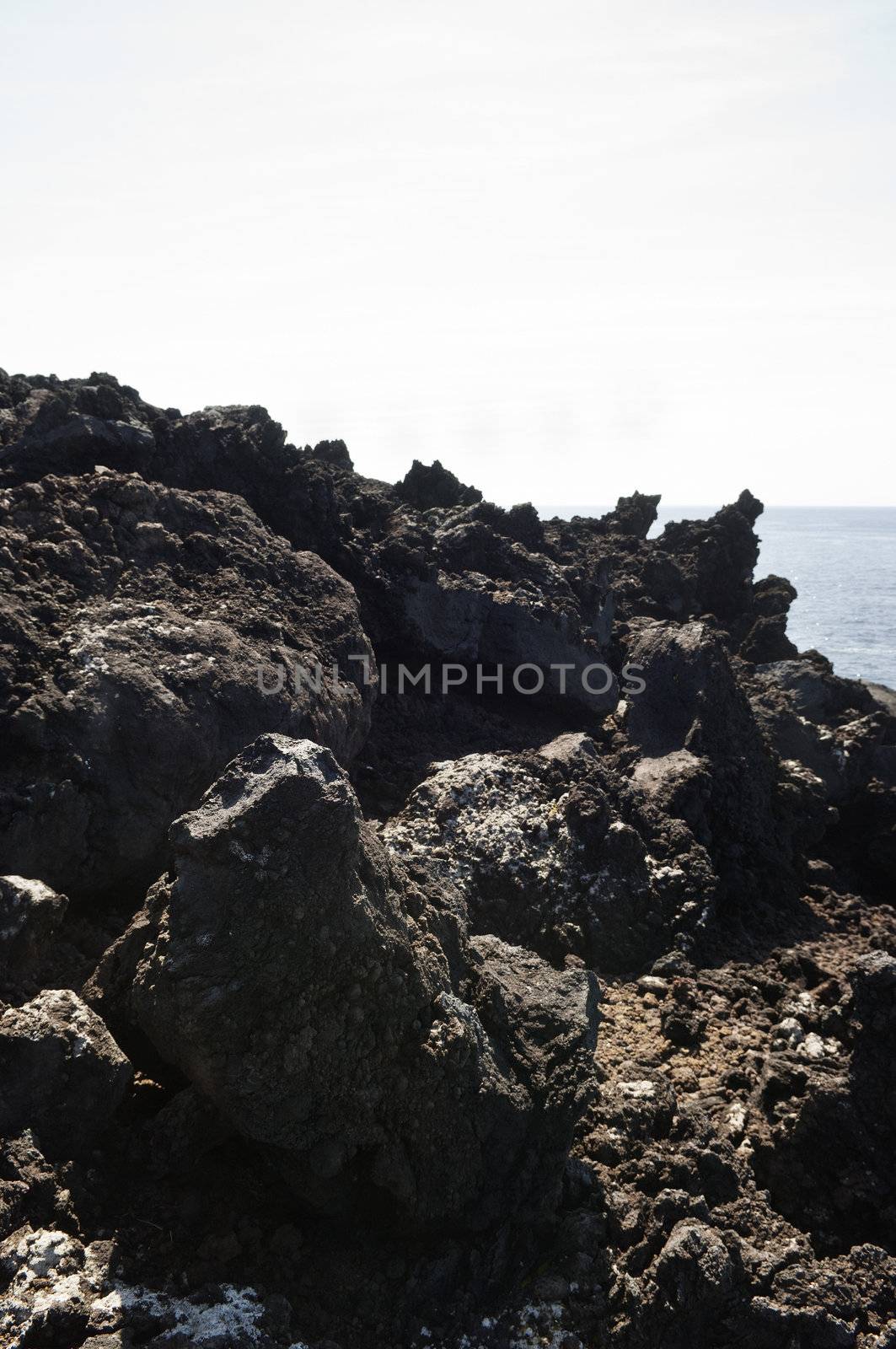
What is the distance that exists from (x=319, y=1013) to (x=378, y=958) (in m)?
0.29

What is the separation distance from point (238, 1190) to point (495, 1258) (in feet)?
3.31

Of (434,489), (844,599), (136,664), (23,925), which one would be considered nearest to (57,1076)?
(23,925)

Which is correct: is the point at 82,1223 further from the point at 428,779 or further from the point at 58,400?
the point at 58,400

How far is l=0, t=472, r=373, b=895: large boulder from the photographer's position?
492cm

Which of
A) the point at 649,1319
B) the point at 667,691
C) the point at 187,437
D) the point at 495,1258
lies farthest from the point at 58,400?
the point at 649,1319

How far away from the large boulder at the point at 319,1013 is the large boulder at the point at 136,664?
1274 millimetres

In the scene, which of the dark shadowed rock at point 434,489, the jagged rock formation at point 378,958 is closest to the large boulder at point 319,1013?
the jagged rock formation at point 378,958

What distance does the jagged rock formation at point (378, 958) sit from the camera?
3420 mm

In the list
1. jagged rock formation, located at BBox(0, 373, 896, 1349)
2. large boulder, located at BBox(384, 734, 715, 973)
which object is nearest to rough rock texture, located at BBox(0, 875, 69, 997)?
jagged rock formation, located at BBox(0, 373, 896, 1349)

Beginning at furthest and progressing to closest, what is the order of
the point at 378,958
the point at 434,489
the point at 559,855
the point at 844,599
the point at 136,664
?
1. the point at 844,599
2. the point at 434,489
3. the point at 559,855
4. the point at 136,664
5. the point at 378,958

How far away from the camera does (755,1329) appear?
3.68 meters

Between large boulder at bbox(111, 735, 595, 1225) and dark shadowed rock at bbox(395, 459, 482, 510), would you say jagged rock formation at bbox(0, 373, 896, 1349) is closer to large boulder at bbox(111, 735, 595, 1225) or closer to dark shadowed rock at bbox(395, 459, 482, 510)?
large boulder at bbox(111, 735, 595, 1225)

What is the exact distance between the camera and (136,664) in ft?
17.9

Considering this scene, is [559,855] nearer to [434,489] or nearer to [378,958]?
[378,958]
